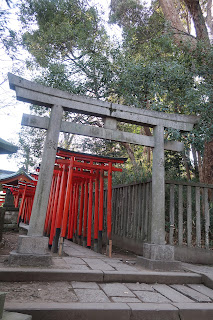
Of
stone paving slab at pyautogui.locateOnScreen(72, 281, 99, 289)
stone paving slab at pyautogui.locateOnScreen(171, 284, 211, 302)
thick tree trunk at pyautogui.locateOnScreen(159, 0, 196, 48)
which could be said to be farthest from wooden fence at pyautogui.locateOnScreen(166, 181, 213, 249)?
thick tree trunk at pyautogui.locateOnScreen(159, 0, 196, 48)

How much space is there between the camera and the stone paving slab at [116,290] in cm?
329

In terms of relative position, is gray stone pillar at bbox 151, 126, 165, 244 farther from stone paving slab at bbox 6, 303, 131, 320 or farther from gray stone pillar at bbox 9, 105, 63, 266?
stone paving slab at bbox 6, 303, 131, 320

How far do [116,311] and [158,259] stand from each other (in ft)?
7.77


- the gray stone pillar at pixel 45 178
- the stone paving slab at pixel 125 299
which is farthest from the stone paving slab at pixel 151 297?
the gray stone pillar at pixel 45 178

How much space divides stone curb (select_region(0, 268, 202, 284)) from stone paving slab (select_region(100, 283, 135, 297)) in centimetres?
17

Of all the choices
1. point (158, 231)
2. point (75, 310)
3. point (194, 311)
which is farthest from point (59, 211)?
point (194, 311)

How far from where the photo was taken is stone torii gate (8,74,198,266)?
14.8 ft

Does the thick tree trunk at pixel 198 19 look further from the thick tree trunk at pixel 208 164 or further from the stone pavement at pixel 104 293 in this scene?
the stone pavement at pixel 104 293

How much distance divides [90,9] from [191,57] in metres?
5.36

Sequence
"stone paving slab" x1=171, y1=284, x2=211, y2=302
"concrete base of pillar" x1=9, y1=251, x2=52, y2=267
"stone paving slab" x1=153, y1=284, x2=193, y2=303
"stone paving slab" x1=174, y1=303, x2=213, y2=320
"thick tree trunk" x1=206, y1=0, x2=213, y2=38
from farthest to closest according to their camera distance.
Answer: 1. "thick tree trunk" x1=206, y1=0, x2=213, y2=38
2. "concrete base of pillar" x1=9, y1=251, x2=52, y2=267
3. "stone paving slab" x1=171, y1=284, x2=211, y2=302
4. "stone paving slab" x1=153, y1=284, x2=193, y2=303
5. "stone paving slab" x1=174, y1=303, x2=213, y2=320

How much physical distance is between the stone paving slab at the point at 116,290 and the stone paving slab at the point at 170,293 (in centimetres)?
55

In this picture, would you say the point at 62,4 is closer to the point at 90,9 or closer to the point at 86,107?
the point at 90,9

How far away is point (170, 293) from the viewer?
3.59 meters

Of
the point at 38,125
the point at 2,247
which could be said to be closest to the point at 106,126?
the point at 38,125
